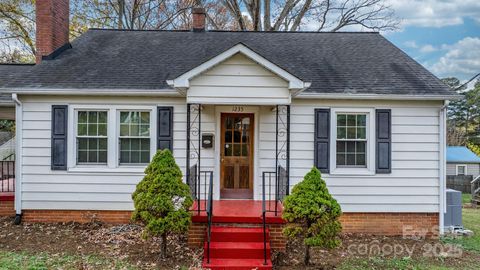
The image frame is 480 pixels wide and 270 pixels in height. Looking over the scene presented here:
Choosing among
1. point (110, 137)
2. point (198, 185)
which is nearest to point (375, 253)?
point (198, 185)

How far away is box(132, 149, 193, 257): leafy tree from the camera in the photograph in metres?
5.14

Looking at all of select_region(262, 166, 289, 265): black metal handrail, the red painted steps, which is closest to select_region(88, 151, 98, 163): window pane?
the red painted steps

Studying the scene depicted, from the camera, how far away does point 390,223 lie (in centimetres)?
735

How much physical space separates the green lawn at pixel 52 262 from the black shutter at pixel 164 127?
9.11 feet

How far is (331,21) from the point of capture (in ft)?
60.1

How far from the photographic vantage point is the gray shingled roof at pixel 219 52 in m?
7.37

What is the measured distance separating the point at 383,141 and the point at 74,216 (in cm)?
746

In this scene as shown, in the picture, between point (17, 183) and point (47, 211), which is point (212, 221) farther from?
point (17, 183)

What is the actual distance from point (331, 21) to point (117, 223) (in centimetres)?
1627

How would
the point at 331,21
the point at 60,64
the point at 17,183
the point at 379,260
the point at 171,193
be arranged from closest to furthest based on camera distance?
the point at 171,193, the point at 379,260, the point at 17,183, the point at 60,64, the point at 331,21

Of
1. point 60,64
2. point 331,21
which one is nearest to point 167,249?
point 60,64

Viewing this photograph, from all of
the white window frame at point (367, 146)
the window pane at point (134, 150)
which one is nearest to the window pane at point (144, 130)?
the window pane at point (134, 150)

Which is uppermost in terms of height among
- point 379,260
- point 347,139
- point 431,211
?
point 347,139

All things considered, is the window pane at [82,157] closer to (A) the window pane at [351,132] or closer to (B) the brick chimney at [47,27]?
(B) the brick chimney at [47,27]
